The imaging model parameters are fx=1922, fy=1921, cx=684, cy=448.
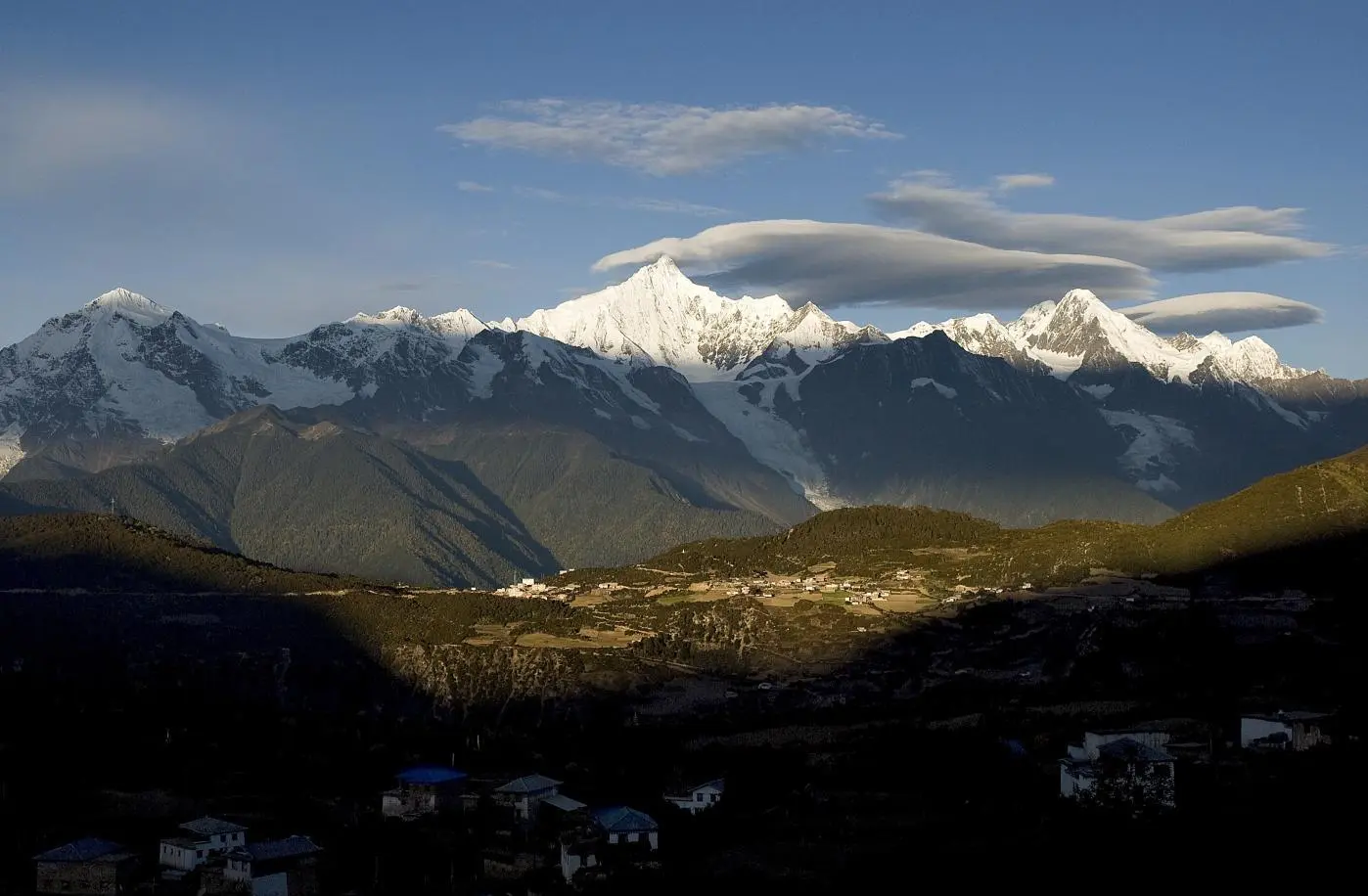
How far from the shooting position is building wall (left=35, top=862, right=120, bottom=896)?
8531 cm

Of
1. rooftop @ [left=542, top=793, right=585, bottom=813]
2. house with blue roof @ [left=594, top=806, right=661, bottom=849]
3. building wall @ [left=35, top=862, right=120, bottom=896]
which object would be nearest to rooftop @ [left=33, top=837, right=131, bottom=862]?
building wall @ [left=35, top=862, right=120, bottom=896]

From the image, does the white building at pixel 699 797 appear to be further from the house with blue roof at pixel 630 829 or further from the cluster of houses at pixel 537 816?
the house with blue roof at pixel 630 829

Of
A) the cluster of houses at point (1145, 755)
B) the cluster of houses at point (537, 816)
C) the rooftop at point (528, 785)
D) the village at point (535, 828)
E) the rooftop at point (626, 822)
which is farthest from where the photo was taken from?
the rooftop at point (528, 785)

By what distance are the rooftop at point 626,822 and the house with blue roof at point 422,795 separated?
42.6ft

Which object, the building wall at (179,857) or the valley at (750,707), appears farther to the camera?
the building wall at (179,857)

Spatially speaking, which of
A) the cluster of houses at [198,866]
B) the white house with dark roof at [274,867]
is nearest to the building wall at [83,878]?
the cluster of houses at [198,866]

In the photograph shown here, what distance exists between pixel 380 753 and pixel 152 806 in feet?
72.5

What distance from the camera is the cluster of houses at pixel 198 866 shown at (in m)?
84.6

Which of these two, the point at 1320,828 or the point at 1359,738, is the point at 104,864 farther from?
the point at 1359,738

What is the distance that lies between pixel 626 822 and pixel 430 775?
20.1m

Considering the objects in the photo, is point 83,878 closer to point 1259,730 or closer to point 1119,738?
point 1119,738

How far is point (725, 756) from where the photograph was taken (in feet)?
391

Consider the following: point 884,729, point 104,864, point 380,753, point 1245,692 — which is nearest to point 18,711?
point 380,753

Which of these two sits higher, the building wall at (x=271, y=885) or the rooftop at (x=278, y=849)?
the rooftop at (x=278, y=849)
